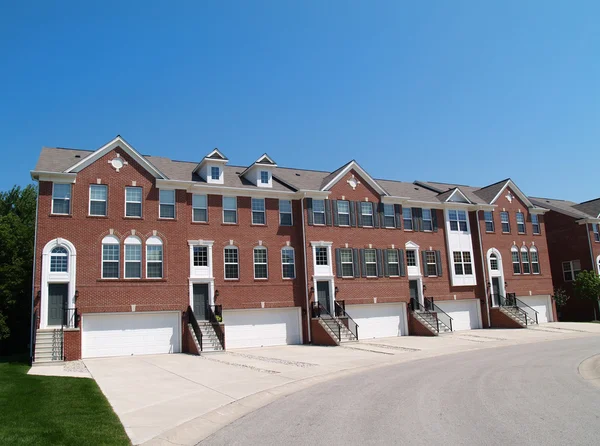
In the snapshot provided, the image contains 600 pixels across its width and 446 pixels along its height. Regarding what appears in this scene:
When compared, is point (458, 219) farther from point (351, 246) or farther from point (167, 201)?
point (167, 201)

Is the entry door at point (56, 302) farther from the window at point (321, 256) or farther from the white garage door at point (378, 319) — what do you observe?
A: the white garage door at point (378, 319)

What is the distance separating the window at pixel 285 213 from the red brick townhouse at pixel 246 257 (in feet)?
0.25

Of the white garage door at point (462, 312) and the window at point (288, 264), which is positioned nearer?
the window at point (288, 264)

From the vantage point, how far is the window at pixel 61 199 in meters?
25.7

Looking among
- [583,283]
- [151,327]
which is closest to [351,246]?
[151,327]

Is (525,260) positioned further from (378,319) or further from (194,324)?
(194,324)

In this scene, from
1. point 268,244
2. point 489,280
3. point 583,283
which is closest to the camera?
point 268,244

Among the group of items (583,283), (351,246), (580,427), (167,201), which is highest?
(167,201)

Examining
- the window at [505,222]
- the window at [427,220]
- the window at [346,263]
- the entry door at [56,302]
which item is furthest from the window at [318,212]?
the window at [505,222]

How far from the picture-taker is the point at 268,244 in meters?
30.8

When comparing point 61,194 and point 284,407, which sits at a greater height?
point 61,194

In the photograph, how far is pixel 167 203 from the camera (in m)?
28.3

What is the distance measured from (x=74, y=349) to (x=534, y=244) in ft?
114

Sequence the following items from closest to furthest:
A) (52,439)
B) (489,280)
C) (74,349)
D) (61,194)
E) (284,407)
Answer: (52,439) < (284,407) < (74,349) < (61,194) < (489,280)
